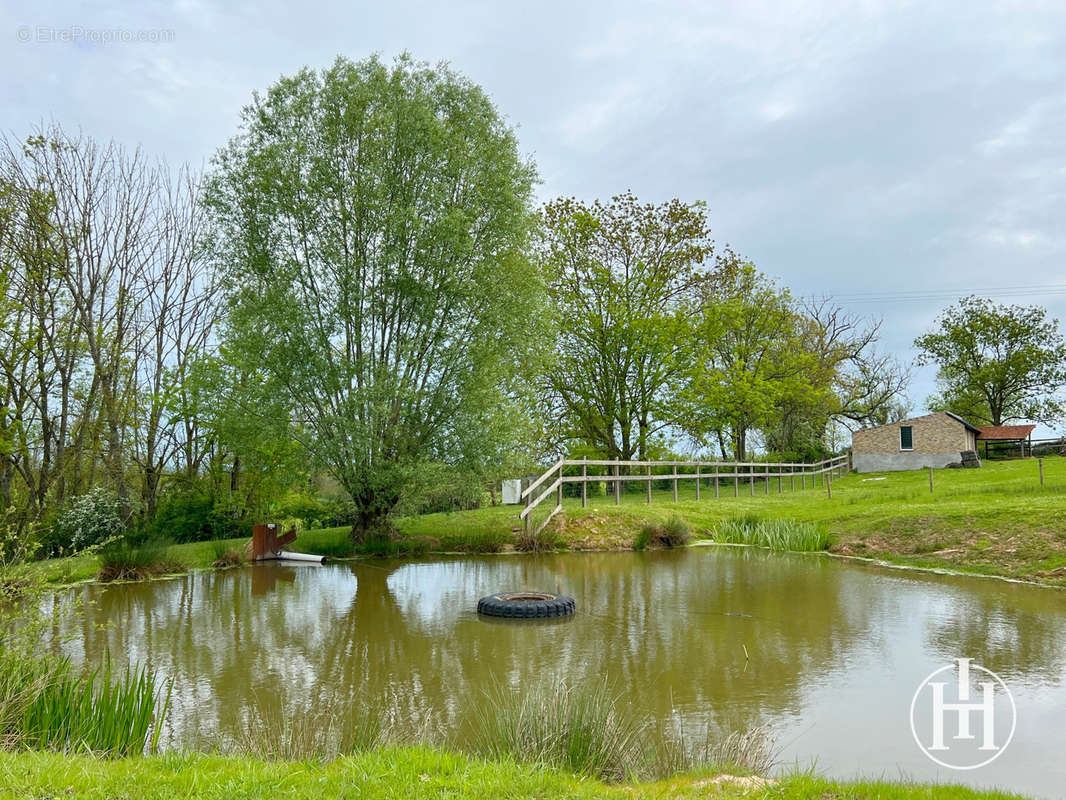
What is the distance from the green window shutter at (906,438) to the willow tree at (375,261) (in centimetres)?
2969

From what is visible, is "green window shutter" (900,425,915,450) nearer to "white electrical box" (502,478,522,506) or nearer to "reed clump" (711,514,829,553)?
"white electrical box" (502,478,522,506)

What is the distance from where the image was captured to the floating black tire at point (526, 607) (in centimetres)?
897

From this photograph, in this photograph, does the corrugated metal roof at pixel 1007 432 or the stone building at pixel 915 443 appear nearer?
the stone building at pixel 915 443

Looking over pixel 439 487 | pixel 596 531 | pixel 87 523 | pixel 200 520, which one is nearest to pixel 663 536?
pixel 596 531

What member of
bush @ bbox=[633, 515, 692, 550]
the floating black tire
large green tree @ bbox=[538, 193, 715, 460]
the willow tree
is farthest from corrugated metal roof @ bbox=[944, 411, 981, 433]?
the floating black tire

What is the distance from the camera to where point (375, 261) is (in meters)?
15.9

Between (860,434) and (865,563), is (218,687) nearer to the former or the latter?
(865,563)

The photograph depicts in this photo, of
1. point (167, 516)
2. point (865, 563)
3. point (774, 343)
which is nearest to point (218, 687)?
point (865, 563)

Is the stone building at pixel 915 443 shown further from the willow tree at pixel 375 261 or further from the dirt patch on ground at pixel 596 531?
the willow tree at pixel 375 261

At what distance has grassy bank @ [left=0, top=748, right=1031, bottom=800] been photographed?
3.39m

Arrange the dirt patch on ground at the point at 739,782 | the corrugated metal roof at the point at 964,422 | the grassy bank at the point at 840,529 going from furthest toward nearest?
the corrugated metal roof at the point at 964,422 < the grassy bank at the point at 840,529 < the dirt patch on ground at the point at 739,782
